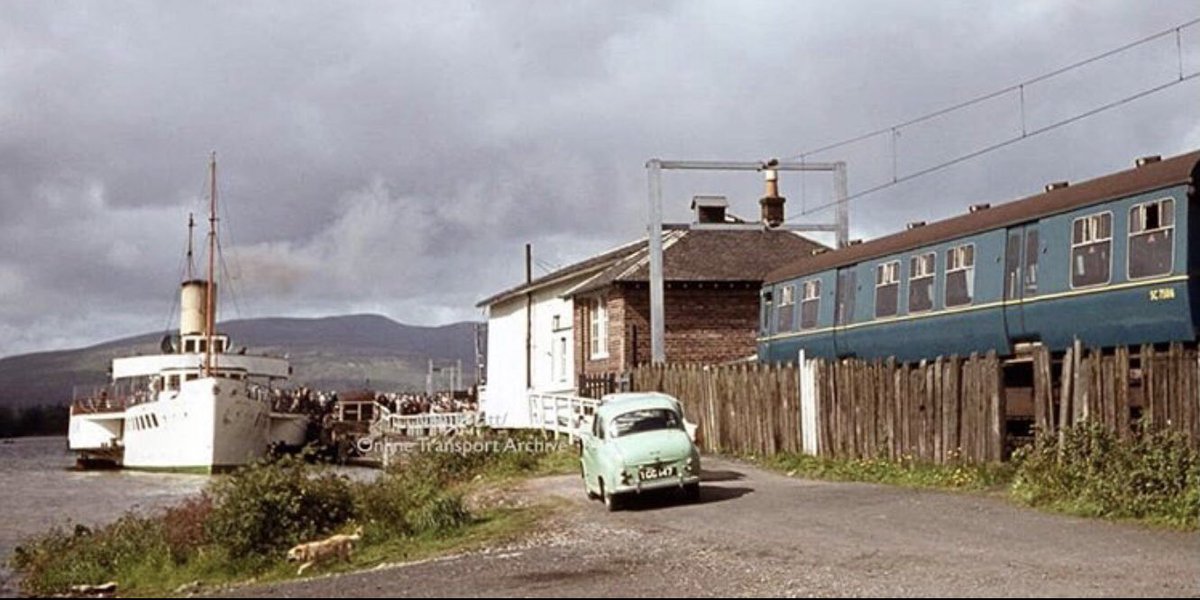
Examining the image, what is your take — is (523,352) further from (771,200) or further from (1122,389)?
(1122,389)

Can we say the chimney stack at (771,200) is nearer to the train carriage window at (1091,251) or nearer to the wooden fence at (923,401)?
the wooden fence at (923,401)

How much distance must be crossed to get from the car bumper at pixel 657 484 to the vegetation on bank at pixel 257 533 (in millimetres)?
1616

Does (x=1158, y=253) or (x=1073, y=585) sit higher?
(x=1158, y=253)

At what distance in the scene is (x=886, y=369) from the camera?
23484mm

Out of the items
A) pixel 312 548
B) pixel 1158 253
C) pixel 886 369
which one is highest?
pixel 1158 253

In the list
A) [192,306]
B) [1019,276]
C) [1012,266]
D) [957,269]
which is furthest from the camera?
[192,306]

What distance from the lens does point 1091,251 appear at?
20016 millimetres

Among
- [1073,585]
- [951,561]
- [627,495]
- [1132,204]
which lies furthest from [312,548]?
[1132,204]

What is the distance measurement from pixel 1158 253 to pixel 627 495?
893 cm

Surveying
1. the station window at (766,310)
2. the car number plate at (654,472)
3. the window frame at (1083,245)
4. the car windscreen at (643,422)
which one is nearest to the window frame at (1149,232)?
the window frame at (1083,245)

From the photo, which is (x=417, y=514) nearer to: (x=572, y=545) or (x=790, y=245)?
(x=572, y=545)

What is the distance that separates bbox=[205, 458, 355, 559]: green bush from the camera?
1819 centimetres

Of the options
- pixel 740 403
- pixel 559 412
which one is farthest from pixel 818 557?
pixel 559 412

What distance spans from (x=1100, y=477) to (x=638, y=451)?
22.9ft
